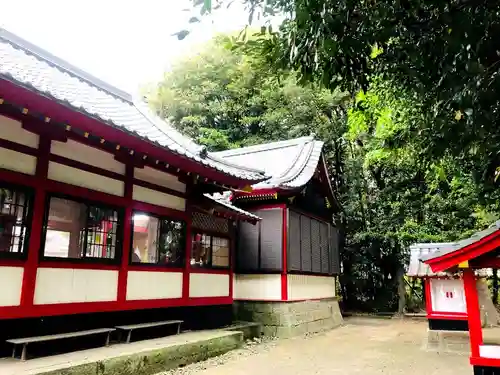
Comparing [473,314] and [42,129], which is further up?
[42,129]

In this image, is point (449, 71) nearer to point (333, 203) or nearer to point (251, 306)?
point (251, 306)

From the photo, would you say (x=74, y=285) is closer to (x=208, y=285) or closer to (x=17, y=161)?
(x=17, y=161)

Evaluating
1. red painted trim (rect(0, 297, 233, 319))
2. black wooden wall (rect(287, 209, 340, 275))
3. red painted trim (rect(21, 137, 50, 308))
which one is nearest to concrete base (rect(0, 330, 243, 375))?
red painted trim (rect(0, 297, 233, 319))

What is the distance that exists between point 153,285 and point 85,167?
7.68 feet

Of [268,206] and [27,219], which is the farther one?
[268,206]

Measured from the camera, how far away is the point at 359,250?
1662 cm

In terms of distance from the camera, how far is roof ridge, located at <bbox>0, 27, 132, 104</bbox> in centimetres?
755

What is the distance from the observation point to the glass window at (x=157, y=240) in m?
6.90

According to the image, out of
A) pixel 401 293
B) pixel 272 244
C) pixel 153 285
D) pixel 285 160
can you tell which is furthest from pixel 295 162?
pixel 401 293

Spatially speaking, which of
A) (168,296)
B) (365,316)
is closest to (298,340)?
(168,296)

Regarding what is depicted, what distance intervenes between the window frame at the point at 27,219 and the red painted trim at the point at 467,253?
527 centimetres

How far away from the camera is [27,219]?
520 cm

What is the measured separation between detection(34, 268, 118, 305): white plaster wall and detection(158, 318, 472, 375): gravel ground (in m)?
1.51

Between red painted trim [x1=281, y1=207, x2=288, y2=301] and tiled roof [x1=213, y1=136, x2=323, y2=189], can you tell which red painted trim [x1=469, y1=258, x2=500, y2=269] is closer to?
tiled roof [x1=213, y1=136, x2=323, y2=189]
